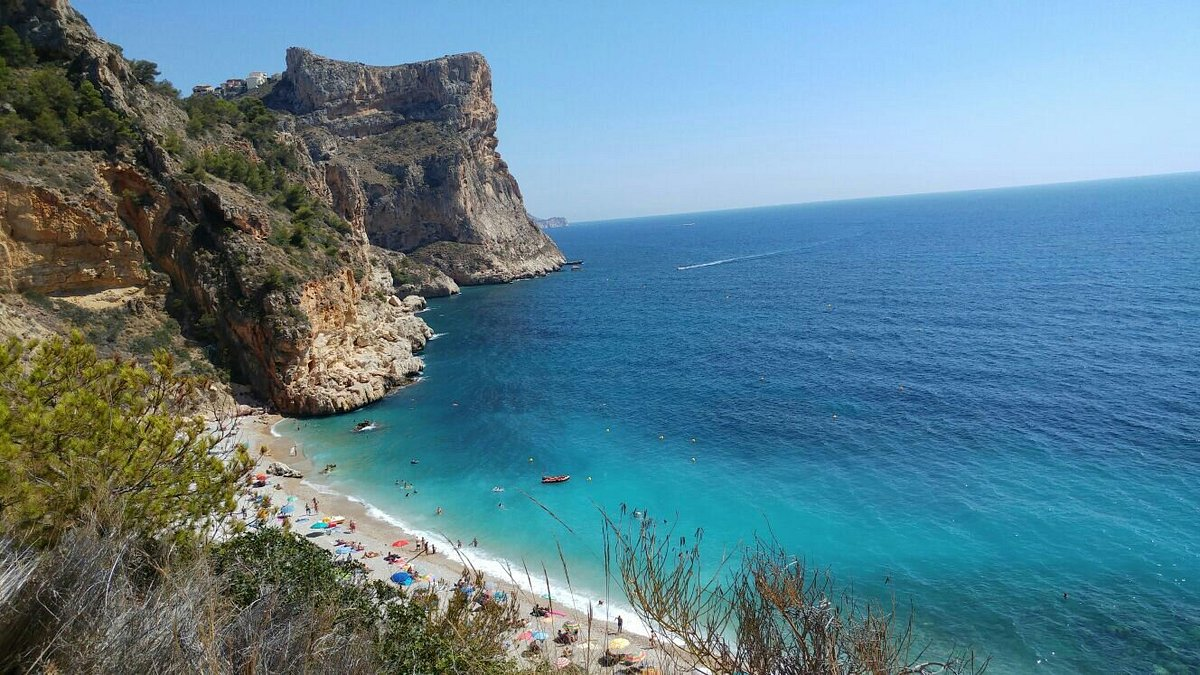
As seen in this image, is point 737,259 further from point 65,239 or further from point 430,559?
point 430,559

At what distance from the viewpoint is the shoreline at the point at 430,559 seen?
18.6 metres

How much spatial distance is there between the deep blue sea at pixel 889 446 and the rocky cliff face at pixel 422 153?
37670mm

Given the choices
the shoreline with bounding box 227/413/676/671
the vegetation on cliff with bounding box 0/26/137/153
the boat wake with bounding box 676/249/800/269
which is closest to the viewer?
the shoreline with bounding box 227/413/676/671

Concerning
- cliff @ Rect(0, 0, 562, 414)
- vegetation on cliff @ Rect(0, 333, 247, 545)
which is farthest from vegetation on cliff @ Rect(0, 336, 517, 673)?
cliff @ Rect(0, 0, 562, 414)

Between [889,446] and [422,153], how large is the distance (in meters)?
87.7

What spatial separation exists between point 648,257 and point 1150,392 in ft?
346

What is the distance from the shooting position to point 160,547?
9.46 metres

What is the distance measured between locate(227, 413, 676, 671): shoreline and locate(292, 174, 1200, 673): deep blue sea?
801 mm

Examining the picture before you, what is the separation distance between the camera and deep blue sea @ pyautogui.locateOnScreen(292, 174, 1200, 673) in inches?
812

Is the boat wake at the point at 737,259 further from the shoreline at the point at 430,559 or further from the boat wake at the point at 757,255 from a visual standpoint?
the shoreline at the point at 430,559

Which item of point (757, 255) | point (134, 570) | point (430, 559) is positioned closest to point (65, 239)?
point (430, 559)

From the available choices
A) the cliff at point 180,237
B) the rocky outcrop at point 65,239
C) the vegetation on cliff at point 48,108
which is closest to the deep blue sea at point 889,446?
the cliff at point 180,237

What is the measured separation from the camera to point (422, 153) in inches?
3910

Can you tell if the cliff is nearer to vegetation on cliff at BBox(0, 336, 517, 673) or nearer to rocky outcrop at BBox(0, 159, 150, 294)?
rocky outcrop at BBox(0, 159, 150, 294)
